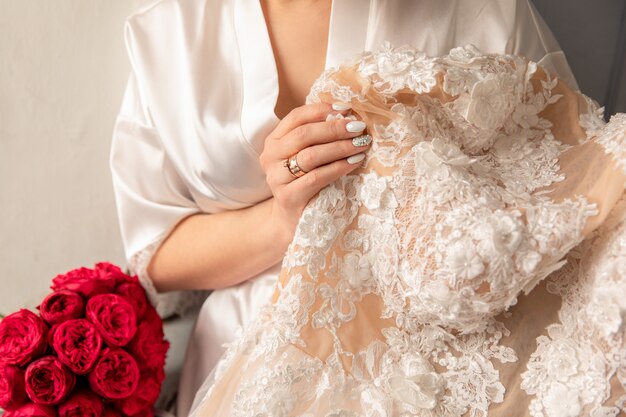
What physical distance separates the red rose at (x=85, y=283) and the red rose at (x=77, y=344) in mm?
66

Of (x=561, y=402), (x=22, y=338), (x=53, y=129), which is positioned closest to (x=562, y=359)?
(x=561, y=402)

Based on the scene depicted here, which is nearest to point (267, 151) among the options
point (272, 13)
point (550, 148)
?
point (272, 13)

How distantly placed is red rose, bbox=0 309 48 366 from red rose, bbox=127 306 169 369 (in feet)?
0.50

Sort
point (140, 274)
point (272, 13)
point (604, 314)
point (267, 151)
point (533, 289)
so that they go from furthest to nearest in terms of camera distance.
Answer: point (140, 274), point (272, 13), point (267, 151), point (533, 289), point (604, 314)

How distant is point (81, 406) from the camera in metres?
1.15

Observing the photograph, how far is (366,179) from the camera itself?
37.0 inches

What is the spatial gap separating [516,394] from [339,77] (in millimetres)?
484

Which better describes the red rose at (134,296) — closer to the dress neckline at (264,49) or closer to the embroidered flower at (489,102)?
the dress neckline at (264,49)

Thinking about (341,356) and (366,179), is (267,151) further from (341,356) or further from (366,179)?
(341,356)

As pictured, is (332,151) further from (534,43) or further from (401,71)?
(534,43)

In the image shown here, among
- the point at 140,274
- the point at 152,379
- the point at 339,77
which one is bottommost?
the point at 152,379

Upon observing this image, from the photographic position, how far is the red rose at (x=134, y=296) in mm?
1266

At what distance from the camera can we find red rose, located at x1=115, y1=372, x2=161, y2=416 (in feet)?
3.96

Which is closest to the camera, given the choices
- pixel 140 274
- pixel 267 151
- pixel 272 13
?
pixel 267 151
